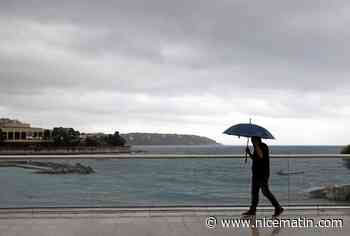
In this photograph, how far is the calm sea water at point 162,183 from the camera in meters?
8.59

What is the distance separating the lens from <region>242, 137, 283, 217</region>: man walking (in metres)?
8.08

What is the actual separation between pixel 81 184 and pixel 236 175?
291 cm

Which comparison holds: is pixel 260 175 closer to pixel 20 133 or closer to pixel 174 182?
pixel 174 182

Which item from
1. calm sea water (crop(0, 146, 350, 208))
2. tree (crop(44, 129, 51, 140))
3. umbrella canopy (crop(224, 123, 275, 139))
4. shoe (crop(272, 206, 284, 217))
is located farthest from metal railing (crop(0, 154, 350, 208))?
tree (crop(44, 129, 51, 140))

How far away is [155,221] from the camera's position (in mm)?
8023

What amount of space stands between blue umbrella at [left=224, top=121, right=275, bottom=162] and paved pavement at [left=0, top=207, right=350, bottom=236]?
4.80 feet

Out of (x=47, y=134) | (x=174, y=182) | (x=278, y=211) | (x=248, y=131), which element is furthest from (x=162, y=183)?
(x=47, y=134)

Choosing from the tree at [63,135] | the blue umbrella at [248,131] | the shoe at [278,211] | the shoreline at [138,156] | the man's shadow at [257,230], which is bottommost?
the man's shadow at [257,230]

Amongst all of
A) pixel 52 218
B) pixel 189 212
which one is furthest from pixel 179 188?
pixel 52 218

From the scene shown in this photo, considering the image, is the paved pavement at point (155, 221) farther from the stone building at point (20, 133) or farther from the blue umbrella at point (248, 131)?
the stone building at point (20, 133)

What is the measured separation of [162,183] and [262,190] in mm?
1857

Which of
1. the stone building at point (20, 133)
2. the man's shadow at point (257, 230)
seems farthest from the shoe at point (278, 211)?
the stone building at point (20, 133)

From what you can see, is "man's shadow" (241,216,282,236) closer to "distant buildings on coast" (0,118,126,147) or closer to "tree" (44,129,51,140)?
"distant buildings on coast" (0,118,126,147)

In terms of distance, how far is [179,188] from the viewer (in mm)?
8945
